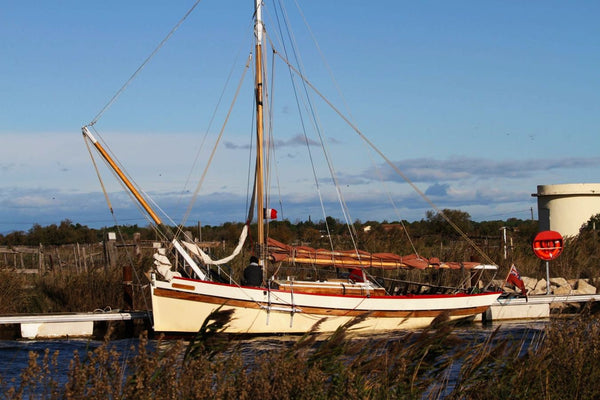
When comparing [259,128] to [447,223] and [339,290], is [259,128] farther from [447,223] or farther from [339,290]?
[447,223]

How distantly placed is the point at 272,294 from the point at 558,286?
41.7 feet

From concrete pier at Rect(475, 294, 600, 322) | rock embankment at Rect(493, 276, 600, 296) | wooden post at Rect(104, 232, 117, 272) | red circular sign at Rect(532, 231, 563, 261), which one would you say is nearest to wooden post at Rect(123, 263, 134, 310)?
wooden post at Rect(104, 232, 117, 272)

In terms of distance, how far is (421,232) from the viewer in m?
54.2

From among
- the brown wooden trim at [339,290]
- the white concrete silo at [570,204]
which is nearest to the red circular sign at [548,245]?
the brown wooden trim at [339,290]

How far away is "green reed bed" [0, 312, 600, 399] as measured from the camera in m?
6.77

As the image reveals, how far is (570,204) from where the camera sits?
4003 centimetres

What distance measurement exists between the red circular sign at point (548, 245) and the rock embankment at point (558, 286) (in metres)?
2.73

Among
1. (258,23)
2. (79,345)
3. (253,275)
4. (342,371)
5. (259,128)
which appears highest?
(258,23)

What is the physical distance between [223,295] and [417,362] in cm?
1250

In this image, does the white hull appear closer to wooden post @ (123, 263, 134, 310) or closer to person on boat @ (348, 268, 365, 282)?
person on boat @ (348, 268, 365, 282)

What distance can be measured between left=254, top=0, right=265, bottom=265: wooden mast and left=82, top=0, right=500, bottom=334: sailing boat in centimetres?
3

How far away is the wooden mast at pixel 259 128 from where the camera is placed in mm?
22219

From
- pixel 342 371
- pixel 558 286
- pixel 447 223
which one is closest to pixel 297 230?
pixel 447 223

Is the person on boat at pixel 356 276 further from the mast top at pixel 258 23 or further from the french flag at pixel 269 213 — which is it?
the mast top at pixel 258 23
